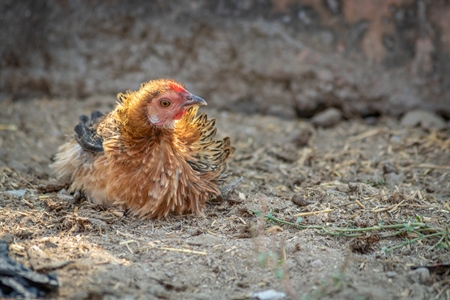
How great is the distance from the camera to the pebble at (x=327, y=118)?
→ 636 centimetres

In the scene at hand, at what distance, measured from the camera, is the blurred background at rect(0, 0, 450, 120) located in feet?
20.5

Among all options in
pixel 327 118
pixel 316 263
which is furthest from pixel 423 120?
pixel 316 263

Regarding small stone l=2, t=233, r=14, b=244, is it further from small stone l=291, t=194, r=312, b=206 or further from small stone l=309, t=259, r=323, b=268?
small stone l=291, t=194, r=312, b=206

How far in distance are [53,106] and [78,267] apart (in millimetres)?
4027

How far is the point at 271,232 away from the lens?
3773 mm

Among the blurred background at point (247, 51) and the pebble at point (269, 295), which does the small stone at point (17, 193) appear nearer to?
the pebble at point (269, 295)

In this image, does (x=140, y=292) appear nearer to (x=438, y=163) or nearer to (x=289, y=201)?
(x=289, y=201)

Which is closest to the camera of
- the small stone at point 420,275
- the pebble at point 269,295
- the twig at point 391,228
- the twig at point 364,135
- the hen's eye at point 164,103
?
the pebble at point 269,295

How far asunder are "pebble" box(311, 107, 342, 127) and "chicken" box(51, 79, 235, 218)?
2369 mm

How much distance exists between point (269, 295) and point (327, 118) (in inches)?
141

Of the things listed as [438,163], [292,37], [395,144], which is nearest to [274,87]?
[292,37]

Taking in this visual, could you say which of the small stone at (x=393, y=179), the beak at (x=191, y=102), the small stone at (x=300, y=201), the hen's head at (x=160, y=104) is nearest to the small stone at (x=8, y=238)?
the hen's head at (x=160, y=104)

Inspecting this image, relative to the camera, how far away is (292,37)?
6.46 m

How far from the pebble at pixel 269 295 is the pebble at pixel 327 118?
3.49 m
